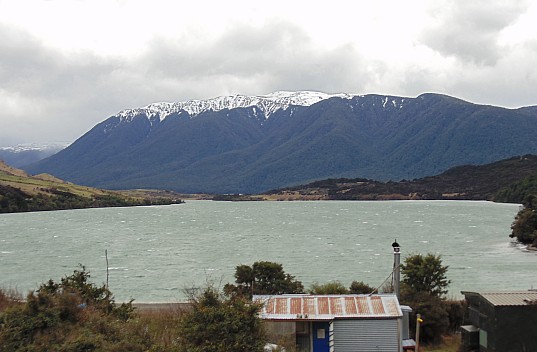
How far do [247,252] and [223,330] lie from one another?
5018cm

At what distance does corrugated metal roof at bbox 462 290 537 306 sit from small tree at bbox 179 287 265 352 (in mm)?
6053

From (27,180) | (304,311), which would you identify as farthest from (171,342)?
(27,180)

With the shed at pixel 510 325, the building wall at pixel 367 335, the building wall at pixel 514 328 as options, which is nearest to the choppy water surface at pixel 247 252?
the building wall at pixel 367 335

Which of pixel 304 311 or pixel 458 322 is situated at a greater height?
pixel 304 311

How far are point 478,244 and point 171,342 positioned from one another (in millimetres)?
59900

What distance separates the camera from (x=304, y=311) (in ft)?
62.5

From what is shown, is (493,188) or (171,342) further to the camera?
(493,188)

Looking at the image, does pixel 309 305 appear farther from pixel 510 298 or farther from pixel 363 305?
pixel 510 298

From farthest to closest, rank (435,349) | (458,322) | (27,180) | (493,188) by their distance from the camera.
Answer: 1. (493,188)
2. (27,180)
3. (458,322)
4. (435,349)

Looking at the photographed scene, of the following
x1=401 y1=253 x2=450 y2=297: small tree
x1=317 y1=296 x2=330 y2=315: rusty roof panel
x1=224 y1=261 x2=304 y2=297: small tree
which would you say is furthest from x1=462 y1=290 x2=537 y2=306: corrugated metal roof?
x1=224 y1=261 x2=304 y2=297: small tree

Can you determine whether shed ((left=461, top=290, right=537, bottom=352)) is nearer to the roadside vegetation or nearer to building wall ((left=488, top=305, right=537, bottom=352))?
building wall ((left=488, top=305, right=537, bottom=352))

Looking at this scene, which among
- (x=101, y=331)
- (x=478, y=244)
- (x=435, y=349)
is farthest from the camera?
(x=478, y=244)

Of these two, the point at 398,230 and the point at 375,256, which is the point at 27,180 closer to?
the point at 398,230

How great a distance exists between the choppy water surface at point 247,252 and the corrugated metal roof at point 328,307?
13187 millimetres
